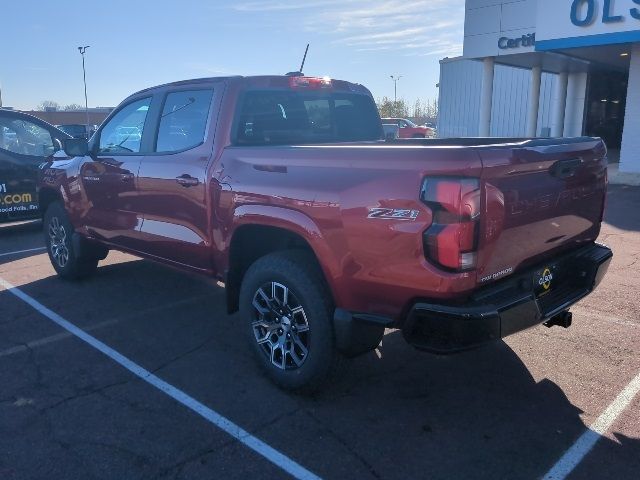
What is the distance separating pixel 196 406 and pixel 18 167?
702cm

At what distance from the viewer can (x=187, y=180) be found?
13.5 feet

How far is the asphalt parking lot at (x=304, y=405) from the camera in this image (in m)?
2.84

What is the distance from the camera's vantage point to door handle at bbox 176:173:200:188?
405 centimetres

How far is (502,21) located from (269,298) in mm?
17615

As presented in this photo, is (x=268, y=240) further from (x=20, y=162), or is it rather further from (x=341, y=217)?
(x=20, y=162)

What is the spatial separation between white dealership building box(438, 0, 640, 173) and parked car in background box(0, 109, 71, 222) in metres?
13.1

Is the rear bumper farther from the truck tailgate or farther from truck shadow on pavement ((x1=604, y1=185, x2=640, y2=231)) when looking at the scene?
truck shadow on pavement ((x1=604, y1=185, x2=640, y2=231))

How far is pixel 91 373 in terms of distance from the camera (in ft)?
12.8

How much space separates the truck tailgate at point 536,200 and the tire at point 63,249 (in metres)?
4.64

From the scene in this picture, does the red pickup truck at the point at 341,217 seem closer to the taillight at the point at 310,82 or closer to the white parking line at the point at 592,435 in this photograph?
the taillight at the point at 310,82

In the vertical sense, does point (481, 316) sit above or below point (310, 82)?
below

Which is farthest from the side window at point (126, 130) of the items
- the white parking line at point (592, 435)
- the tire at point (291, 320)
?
the white parking line at point (592, 435)

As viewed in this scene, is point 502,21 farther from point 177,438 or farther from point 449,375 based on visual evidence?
point 177,438

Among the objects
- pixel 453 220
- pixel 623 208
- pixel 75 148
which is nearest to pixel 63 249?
pixel 75 148
